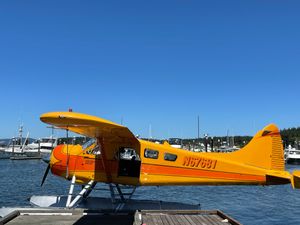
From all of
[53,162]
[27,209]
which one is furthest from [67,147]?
[27,209]

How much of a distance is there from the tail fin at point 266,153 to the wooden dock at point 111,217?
8.95 ft

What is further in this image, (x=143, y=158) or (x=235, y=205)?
(x=235, y=205)

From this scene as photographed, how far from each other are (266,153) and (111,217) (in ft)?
17.7

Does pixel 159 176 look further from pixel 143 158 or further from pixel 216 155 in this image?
pixel 216 155

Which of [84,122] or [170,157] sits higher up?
[84,122]

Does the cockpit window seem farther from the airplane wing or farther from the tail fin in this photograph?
the tail fin

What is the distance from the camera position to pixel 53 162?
12875 millimetres

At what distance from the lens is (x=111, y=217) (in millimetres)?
10469

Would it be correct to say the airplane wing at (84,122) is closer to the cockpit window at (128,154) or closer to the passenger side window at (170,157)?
the cockpit window at (128,154)

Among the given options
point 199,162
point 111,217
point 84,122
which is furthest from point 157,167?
point 84,122

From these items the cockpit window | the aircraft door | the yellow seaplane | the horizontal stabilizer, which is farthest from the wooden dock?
the horizontal stabilizer

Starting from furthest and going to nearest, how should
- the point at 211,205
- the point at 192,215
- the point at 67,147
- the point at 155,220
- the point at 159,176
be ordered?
1. the point at 211,205
2. the point at 67,147
3. the point at 159,176
4. the point at 192,215
5. the point at 155,220

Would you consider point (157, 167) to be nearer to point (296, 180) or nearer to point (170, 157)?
point (170, 157)

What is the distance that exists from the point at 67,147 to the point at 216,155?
476 cm
